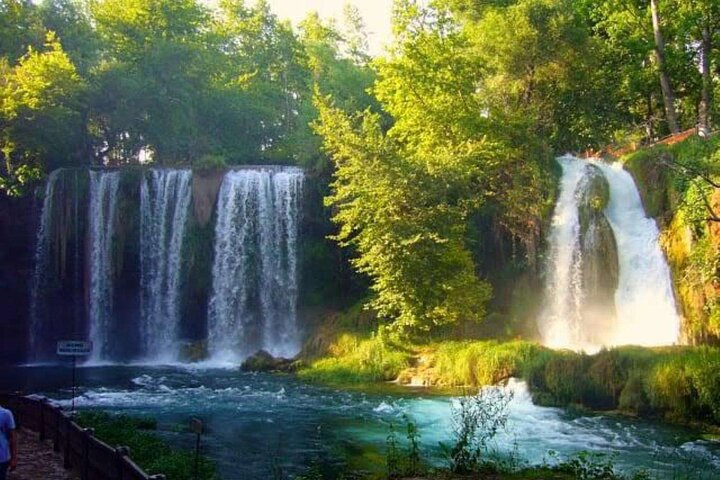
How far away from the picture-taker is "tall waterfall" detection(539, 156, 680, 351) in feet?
80.6

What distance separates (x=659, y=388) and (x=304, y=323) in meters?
18.0

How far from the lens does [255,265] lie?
33094 millimetres

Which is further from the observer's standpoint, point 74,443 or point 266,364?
point 266,364

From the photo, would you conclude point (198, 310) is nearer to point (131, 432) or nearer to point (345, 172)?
point (345, 172)

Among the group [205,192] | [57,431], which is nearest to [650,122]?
[205,192]

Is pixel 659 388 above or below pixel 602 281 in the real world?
below

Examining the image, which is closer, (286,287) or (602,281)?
(602,281)

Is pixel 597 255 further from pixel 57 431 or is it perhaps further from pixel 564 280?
pixel 57 431

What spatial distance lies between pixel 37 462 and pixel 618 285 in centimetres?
2024

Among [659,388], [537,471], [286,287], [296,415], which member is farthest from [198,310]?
[537,471]

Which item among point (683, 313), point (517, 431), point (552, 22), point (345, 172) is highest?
point (552, 22)

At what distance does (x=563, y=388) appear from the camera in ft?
62.7

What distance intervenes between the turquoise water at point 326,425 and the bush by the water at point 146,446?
577mm

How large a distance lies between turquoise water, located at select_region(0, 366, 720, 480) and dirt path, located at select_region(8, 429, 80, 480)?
2.64 metres
